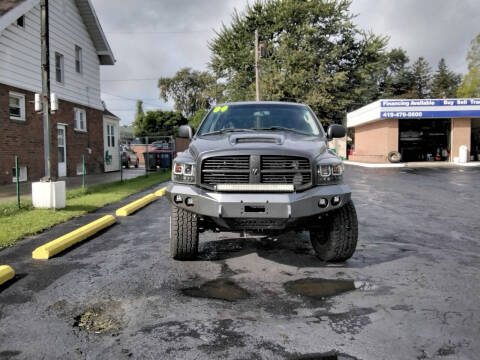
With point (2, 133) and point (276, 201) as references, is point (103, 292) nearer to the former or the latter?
point (276, 201)

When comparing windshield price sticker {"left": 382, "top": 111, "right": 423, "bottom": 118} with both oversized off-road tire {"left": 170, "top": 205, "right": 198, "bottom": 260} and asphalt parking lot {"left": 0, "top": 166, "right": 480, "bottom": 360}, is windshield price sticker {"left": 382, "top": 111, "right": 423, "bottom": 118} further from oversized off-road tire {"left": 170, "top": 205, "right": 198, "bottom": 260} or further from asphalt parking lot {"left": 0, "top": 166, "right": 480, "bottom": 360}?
oversized off-road tire {"left": 170, "top": 205, "right": 198, "bottom": 260}

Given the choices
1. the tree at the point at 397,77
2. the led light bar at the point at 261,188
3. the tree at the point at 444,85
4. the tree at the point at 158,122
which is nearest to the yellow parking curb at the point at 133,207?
the led light bar at the point at 261,188

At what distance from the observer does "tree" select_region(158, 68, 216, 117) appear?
6431cm

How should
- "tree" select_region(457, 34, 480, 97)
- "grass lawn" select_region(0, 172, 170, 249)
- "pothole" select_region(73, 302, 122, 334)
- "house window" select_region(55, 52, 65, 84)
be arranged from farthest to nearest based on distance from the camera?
"tree" select_region(457, 34, 480, 97) → "house window" select_region(55, 52, 65, 84) → "grass lawn" select_region(0, 172, 170, 249) → "pothole" select_region(73, 302, 122, 334)

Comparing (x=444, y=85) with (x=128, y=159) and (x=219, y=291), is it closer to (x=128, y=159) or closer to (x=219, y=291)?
(x=128, y=159)

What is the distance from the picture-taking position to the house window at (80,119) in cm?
1983

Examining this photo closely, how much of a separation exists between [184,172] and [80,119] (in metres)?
17.9

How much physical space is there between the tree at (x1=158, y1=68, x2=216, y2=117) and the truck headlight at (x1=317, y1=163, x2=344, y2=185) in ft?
200

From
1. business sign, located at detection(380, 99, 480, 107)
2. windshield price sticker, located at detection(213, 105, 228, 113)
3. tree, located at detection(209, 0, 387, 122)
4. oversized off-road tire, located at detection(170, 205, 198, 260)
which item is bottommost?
oversized off-road tire, located at detection(170, 205, 198, 260)

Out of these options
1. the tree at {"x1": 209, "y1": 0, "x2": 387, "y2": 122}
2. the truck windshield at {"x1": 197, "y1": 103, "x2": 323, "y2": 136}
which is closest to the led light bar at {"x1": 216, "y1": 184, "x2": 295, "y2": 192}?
the truck windshield at {"x1": 197, "y1": 103, "x2": 323, "y2": 136}

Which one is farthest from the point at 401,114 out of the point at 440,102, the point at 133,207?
the point at 133,207

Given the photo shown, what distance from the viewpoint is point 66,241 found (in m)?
5.67

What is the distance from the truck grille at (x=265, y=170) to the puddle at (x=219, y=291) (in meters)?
1.02

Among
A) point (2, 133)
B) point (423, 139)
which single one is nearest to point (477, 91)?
point (423, 139)
